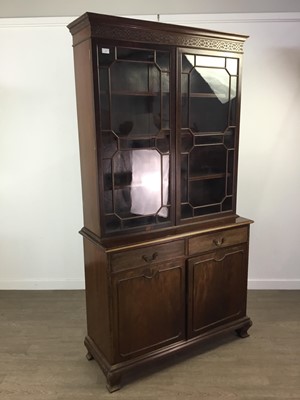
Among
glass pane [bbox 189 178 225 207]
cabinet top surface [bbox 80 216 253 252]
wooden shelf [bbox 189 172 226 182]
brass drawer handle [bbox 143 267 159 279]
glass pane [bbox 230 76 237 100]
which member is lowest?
brass drawer handle [bbox 143 267 159 279]

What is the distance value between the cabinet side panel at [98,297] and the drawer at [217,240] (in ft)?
1.92

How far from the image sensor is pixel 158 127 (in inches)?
83.1

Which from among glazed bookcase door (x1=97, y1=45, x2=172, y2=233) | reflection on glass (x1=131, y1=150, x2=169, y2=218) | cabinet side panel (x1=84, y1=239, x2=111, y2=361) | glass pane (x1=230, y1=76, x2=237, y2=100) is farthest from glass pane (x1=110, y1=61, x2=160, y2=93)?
cabinet side panel (x1=84, y1=239, x2=111, y2=361)

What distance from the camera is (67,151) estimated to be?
3.09 meters

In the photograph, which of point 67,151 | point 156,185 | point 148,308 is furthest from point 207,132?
point 67,151

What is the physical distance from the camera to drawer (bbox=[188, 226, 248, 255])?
2.26 m

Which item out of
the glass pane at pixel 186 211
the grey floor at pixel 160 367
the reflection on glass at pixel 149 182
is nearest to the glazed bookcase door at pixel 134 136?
the reflection on glass at pixel 149 182

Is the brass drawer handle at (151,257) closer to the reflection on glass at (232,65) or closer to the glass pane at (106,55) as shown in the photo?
the glass pane at (106,55)

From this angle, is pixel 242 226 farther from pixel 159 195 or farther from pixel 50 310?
pixel 50 310

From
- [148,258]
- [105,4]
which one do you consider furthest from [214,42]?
[148,258]

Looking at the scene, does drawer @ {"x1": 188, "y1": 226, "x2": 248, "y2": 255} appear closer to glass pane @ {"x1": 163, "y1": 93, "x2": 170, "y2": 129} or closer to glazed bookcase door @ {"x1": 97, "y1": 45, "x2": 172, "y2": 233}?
glazed bookcase door @ {"x1": 97, "y1": 45, "x2": 172, "y2": 233}

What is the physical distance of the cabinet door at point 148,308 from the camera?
2.05 metres

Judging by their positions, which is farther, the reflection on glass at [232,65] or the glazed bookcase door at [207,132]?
the reflection on glass at [232,65]

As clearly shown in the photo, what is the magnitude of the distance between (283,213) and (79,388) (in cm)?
225
